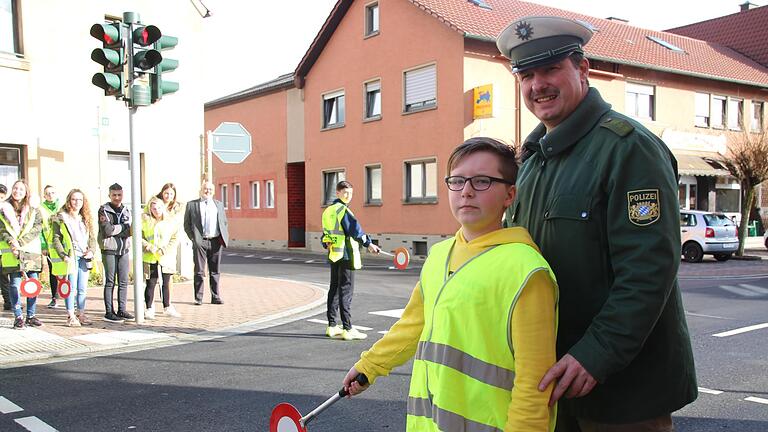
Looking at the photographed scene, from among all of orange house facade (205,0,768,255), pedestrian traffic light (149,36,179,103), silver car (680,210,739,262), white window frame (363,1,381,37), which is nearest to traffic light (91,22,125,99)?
pedestrian traffic light (149,36,179,103)

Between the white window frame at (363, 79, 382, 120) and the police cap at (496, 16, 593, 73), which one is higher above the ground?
the white window frame at (363, 79, 382, 120)

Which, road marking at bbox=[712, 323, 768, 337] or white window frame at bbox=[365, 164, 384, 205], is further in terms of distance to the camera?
white window frame at bbox=[365, 164, 384, 205]

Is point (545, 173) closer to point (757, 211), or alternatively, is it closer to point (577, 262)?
point (577, 262)

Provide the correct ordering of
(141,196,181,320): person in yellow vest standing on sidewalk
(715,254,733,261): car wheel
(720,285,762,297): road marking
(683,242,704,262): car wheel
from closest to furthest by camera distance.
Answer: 1. (141,196,181,320): person in yellow vest standing on sidewalk
2. (720,285,762,297): road marking
3. (683,242,704,262): car wheel
4. (715,254,733,261): car wheel

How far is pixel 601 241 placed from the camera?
6.68ft

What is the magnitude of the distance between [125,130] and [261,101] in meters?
16.4

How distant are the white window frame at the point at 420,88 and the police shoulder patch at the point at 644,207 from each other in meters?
20.1

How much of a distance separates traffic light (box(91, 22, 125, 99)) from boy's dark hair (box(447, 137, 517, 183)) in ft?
25.6

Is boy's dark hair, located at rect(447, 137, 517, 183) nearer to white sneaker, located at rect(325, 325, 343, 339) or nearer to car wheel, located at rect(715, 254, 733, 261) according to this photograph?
white sneaker, located at rect(325, 325, 343, 339)

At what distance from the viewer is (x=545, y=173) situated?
89.1 inches

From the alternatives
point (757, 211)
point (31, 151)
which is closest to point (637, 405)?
point (31, 151)

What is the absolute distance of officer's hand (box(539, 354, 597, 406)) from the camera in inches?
75.3

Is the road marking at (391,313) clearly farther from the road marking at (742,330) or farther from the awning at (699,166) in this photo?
the awning at (699,166)

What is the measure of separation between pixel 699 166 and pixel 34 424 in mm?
25490
